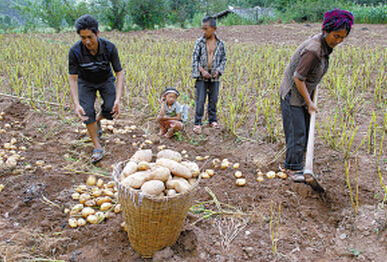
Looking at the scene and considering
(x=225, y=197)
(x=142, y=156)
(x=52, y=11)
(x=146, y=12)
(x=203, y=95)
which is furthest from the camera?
(x=52, y=11)

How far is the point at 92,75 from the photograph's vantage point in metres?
2.86

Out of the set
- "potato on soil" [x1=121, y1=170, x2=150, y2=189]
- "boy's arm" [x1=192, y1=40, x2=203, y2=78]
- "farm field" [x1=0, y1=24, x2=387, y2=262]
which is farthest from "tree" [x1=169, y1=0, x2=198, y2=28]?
"potato on soil" [x1=121, y1=170, x2=150, y2=189]

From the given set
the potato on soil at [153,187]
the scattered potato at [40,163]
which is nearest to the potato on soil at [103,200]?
the potato on soil at [153,187]

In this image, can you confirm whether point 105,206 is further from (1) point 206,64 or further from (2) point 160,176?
(1) point 206,64

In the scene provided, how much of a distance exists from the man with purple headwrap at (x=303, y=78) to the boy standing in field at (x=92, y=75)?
1.62m

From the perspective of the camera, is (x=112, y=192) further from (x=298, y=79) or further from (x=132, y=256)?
(x=298, y=79)

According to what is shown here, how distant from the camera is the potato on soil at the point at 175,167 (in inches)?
72.1

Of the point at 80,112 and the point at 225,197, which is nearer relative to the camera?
the point at 225,197

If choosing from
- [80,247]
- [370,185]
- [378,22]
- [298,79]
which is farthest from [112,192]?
[378,22]

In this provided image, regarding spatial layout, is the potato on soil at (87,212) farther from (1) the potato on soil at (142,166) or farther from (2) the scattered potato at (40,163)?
(2) the scattered potato at (40,163)

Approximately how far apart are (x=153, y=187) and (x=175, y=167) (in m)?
0.24

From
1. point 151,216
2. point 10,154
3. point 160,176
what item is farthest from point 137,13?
point 151,216

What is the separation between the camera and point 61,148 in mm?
3350

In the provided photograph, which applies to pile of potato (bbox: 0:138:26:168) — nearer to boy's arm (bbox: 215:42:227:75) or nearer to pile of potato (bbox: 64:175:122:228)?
pile of potato (bbox: 64:175:122:228)
